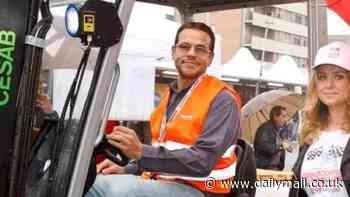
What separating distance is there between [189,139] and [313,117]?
0.60m

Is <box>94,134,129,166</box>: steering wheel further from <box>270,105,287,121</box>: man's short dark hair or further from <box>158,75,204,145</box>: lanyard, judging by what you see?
<box>270,105,287,121</box>: man's short dark hair

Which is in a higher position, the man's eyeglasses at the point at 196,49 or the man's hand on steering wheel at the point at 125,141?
the man's eyeglasses at the point at 196,49

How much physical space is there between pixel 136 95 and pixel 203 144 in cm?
332

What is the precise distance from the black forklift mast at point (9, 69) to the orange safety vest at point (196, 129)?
35.3 inches

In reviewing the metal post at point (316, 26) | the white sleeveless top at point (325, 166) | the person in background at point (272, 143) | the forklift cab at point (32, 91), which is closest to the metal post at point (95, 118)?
the forklift cab at point (32, 91)

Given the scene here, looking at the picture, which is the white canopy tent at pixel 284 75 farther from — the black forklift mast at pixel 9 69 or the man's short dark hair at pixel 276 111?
the black forklift mast at pixel 9 69

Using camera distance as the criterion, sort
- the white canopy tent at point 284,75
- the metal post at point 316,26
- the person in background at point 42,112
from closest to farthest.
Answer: the person in background at point 42,112 → the metal post at point 316,26 → the white canopy tent at point 284,75

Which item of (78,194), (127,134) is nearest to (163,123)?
(127,134)

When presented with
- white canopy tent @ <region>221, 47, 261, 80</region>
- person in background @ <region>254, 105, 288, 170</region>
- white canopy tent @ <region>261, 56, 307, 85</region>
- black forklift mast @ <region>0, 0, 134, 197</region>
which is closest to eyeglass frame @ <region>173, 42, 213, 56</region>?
black forklift mast @ <region>0, 0, 134, 197</region>

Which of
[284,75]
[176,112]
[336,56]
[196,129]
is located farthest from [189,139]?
[284,75]

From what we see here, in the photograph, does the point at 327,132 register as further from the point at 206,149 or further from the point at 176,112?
the point at 176,112

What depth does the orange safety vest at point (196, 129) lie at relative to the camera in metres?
2.43

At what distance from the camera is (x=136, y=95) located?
5.59 metres

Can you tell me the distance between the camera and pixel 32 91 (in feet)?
5.44
